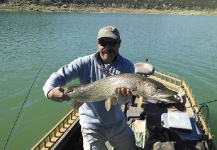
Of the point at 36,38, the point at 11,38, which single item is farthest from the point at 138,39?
the point at 11,38

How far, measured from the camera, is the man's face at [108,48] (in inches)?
169

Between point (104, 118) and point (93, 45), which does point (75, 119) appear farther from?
point (93, 45)

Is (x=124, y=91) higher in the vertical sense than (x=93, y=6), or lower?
higher

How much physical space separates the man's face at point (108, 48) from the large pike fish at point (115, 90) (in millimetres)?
506

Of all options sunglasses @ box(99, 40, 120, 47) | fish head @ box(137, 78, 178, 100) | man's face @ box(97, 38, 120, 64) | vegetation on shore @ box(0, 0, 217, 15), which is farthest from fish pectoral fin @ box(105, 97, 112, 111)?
vegetation on shore @ box(0, 0, 217, 15)

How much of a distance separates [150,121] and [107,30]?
477cm

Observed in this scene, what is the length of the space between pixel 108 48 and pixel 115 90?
28.9 inches

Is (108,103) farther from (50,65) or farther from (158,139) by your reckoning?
(50,65)

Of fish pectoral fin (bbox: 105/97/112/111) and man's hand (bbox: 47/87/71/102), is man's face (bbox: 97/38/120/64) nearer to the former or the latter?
fish pectoral fin (bbox: 105/97/112/111)

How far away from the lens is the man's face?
4.29m

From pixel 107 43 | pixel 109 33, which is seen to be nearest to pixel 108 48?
pixel 107 43

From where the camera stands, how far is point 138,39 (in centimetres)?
3525

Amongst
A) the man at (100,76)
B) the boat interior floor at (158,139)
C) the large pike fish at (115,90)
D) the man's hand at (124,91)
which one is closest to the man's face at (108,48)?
the man at (100,76)

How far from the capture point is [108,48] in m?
4.34
